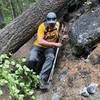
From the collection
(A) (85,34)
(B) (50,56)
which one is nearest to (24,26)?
(B) (50,56)

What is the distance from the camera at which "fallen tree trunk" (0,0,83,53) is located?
30.0ft

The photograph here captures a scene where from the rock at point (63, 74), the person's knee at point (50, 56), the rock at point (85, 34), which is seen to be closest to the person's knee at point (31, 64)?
the person's knee at point (50, 56)

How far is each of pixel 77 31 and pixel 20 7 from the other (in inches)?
334

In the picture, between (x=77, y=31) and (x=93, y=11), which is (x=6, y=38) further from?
(x=93, y=11)

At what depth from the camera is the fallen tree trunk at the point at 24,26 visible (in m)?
9.14

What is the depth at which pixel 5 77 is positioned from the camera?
564cm

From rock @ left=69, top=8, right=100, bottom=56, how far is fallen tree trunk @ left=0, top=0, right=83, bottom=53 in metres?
1.26

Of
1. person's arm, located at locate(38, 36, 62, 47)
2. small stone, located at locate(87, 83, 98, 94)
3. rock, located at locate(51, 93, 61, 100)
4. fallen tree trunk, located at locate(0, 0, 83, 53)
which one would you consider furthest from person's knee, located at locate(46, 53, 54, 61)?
small stone, located at locate(87, 83, 98, 94)

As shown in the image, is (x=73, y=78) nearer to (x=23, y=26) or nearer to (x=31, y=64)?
(x=31, y=64)

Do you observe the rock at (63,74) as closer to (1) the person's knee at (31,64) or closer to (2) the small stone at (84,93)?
(1) the person's knee at (31,64)

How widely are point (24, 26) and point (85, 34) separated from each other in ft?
6.29

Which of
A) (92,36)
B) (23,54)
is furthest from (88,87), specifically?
(23,54)

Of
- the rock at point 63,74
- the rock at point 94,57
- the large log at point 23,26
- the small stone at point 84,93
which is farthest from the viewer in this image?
the large log at point 23,26

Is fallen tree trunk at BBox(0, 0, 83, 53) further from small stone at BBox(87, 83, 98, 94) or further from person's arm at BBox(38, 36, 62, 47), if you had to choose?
small stone at BBox(87, 83, 98, 94)
